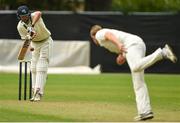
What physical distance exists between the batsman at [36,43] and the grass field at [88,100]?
17.7 inches

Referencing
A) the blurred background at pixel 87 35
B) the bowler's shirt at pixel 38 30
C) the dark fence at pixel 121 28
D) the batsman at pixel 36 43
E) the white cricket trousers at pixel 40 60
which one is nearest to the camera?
the batsman at pixel 36 43

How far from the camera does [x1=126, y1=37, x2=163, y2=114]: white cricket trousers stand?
13.1 meters

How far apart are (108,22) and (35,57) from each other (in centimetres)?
1454

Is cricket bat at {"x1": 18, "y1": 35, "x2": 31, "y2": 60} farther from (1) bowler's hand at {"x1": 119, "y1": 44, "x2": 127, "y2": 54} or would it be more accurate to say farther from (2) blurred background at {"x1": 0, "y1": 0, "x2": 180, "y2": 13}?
(2) blurred background at {"x1": 0, "y1": 0, "x2": 180, "y2": 13}

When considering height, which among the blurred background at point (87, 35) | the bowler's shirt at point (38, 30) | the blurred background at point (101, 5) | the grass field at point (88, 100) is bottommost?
the grass field at point (88, 100)

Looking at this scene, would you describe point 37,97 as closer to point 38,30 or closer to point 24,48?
point 24,48

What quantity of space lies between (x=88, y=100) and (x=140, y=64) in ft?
16.1

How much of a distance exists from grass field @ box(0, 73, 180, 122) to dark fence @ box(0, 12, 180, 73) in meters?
3.04

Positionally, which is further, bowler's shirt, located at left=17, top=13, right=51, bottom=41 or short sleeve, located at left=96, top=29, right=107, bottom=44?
bowler's shirt, located at left=17, top=13, right=51, bottom=41

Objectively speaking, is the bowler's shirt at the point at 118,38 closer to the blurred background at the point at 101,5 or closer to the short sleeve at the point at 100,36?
the short sleeve at the point at 100,36

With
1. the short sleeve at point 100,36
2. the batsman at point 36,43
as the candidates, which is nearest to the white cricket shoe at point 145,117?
the short sleeve at point 100,36

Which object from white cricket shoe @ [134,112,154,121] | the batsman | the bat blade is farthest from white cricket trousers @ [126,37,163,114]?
the bat blade

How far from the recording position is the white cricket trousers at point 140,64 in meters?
13.1

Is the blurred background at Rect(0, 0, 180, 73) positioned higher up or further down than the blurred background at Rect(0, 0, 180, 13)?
further down
